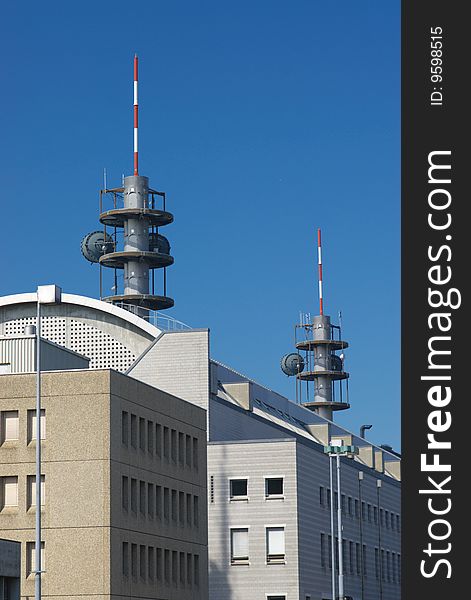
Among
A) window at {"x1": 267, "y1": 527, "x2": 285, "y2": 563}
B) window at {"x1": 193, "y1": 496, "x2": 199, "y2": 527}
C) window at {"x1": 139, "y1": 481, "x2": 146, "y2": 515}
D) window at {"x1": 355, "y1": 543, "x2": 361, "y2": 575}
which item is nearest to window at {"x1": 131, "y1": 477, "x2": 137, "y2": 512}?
window at {"x1": 139, "y1": 481, "x2": 146, "y2": 515}

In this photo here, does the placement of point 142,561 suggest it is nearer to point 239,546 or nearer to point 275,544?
point 239,546

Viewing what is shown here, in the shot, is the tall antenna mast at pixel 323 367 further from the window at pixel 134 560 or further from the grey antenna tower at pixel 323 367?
the window at pixel 134 560

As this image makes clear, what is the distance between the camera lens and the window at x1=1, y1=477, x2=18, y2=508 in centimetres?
6203

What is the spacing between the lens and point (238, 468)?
8456 centimetres

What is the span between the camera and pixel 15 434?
206 feet

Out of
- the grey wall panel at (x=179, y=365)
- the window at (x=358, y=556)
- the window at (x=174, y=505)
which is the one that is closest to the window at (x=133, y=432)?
the window at (x=174, y=505)

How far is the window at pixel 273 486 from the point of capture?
277 ft

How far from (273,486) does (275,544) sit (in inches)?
→ 131

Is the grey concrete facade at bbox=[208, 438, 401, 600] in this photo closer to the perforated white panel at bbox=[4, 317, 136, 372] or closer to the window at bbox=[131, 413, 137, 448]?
the perforated white panel at bbox=[4, 317, 136, 372]

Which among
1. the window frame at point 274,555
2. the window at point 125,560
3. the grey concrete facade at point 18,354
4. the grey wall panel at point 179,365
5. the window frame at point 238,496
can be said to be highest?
the grey wall panel at point 179,365

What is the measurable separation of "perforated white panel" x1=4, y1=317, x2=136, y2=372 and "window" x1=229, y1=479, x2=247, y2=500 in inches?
592

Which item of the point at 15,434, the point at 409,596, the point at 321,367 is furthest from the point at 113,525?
the point at 321,367

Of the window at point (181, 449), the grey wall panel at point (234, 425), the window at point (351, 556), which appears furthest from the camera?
the window at point (351, 556)

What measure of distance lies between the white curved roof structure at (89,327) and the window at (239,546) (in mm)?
16578
